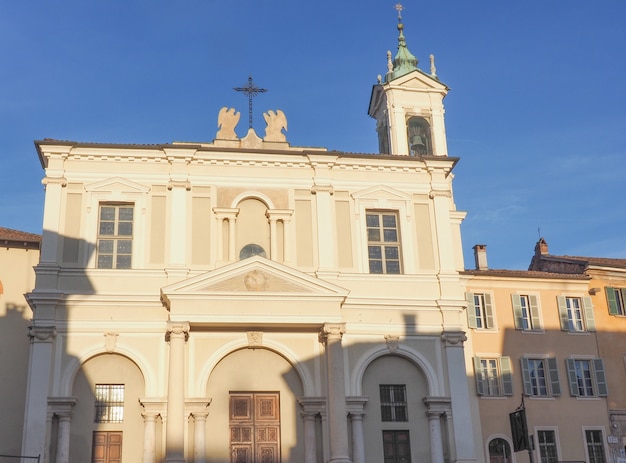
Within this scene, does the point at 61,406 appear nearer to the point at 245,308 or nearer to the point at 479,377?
the point at 245,308

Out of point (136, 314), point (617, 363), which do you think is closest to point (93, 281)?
point (136, 314)

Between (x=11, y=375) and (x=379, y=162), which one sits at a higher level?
(x=379, y=162)

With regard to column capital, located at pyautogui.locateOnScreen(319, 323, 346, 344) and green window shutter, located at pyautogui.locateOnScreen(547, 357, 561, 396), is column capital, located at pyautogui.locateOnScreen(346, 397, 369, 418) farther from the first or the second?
green window shutter, located at pyautogui.locateOnScreen(547, 357, 561, 396)

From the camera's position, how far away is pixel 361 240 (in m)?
27.4

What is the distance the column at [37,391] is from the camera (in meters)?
23.2

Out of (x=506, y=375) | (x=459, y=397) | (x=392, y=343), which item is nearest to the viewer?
(x=459, y=397)

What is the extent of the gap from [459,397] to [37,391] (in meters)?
Answer: 12.6

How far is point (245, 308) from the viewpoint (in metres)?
24.8

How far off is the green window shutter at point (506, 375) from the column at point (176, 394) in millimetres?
11426

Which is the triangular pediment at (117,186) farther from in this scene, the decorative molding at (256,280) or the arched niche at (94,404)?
the arched niche at (94,404)

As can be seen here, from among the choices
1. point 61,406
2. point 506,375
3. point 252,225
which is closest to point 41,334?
point 61,406

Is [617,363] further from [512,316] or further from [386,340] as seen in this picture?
[386,340]

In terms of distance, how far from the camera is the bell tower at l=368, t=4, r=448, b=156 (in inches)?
1453

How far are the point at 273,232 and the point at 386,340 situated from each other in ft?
16.3
